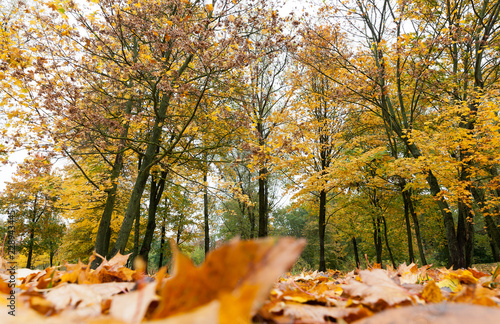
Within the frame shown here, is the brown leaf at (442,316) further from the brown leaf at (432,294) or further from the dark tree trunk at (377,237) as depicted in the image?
the dark tree trunk at (377,237)

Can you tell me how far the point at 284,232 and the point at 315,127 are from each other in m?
21.3

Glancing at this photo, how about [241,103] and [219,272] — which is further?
[241,103]

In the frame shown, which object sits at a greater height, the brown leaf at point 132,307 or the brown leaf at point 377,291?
the brown leaf at point 132,307

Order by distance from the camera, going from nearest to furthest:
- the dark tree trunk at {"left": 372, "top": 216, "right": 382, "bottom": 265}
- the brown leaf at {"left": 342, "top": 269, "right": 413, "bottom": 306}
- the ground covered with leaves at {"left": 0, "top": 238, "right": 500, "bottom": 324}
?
the ground covered with leaves at {"left": 0, "top": 238, "right": 500, "bottom": 324}, the brown leaf at {"left": 342, "top": 269, "right": 413, "bottom": 306}, the dark tree trunk at {"left": 372, "top": 216, "right": 382, "bottom": 265}

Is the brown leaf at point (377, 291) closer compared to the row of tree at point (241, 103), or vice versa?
the brown leaf at point (377, 291)

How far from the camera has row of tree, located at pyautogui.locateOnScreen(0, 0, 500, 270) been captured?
181 inches

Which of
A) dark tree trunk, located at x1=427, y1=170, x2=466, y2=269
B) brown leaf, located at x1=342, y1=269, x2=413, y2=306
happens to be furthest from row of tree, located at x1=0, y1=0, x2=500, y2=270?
brown leaf, located at x1=342, y1=269, x2=413, y2=306

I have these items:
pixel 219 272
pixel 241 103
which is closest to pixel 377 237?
pixel 241 103

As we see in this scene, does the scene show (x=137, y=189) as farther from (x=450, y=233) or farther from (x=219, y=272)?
(x=450, y=233)

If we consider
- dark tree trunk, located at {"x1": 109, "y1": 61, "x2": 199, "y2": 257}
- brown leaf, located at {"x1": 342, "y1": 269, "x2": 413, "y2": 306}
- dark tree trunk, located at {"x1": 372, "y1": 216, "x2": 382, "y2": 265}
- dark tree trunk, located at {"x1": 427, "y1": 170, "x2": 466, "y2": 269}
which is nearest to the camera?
brown leaf, located at {"x1": 342, "y1": 269, "x2": 413, "y2": 306}

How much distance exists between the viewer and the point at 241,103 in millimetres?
6379

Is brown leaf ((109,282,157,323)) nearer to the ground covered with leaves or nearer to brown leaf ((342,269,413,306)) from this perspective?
the ground covered with leaves

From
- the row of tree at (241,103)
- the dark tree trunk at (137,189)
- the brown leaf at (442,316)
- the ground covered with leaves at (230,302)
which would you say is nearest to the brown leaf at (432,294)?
the ground covered with leaves at (230,302)

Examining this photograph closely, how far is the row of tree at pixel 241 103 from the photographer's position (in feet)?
15.0
